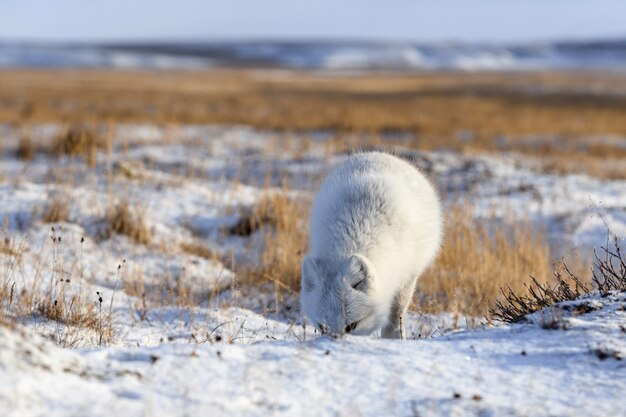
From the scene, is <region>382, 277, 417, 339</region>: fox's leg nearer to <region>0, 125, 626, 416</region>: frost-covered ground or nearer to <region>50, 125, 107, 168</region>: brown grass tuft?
<region>0, 125, 626, 416</region>: frost-covered ground

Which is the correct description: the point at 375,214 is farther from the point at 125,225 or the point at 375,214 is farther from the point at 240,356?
the point at 125,225

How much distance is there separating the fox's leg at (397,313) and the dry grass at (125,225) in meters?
4.00

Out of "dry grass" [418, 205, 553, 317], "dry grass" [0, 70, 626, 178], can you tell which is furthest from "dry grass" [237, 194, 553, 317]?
"dry grass" [0, 70, 626, 178]

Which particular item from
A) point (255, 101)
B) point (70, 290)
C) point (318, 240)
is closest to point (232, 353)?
point (318, 240)

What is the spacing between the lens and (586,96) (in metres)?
34.6

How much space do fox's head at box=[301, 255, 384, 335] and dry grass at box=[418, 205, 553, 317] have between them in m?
2.27

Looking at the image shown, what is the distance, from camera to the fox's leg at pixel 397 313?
502 cm

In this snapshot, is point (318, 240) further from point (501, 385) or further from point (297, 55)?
point (297, 55)

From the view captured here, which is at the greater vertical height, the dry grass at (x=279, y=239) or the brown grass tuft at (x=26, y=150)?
the brown grass tuft at (x=26, y=150)

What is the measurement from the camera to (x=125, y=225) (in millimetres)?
8164

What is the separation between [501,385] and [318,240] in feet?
6.67

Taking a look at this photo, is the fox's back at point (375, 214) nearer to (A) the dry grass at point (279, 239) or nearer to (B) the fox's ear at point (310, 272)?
(B) the fox's ear at point (310, 272)

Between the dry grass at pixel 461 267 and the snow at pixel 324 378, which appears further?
the dry grass at pixel 461 267

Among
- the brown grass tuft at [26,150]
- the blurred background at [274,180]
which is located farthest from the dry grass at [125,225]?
the brown grass tuft at [26,150]
